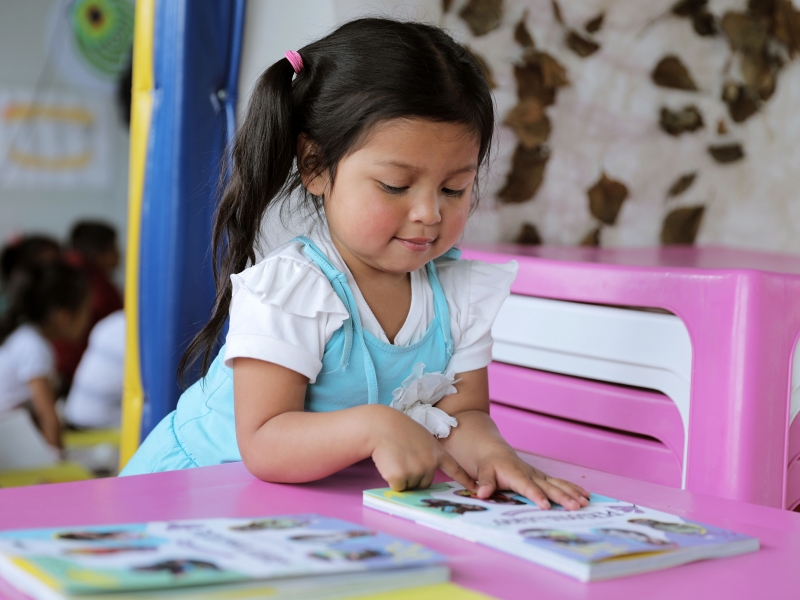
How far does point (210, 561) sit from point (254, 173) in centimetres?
57

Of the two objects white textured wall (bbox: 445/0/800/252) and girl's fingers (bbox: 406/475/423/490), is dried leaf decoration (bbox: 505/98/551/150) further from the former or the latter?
girl's fingers (bbox: 406/475/423/490)

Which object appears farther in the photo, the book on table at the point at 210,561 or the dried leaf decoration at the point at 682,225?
the dried leaf decoration at the point at 682,225

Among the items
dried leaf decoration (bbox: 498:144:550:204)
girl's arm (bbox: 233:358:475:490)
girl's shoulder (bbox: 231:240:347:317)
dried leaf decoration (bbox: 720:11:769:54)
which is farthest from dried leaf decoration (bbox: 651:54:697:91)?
girl's arm (bbox: 233:358:475:490)

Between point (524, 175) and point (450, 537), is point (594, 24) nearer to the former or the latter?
point (524, 175)

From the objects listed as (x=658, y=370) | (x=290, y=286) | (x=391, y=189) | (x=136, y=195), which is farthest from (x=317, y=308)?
(x=136, y=195)

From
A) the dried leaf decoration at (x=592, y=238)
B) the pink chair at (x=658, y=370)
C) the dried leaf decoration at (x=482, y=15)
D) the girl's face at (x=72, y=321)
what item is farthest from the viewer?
the girl's face at (x=72, y=321)

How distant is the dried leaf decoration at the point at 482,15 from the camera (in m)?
1.70

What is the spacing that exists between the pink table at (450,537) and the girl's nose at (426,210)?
0.82ft

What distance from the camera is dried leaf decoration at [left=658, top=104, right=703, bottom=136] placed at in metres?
2.00

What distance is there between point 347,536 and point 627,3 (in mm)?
1655

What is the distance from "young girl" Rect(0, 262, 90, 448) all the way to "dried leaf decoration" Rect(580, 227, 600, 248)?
1258mm

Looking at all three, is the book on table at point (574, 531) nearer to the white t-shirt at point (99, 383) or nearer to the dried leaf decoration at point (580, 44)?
the dried leaf decoration at point (580, 44)

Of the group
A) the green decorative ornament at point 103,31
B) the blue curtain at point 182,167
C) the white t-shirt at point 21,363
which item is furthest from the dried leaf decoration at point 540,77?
the white t-shirt at point 21,363

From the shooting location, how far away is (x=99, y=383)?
218 cm
